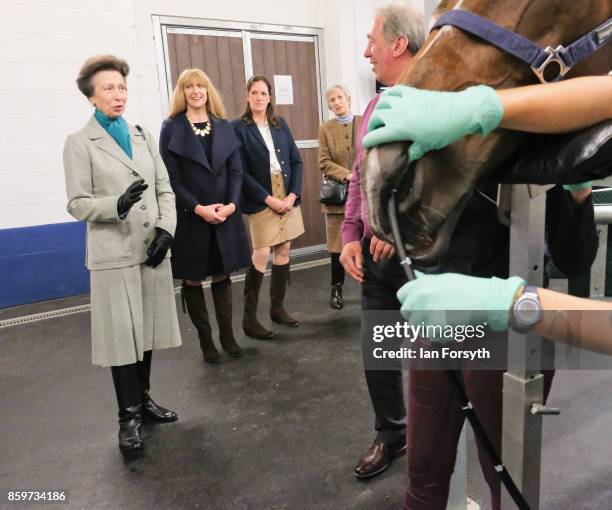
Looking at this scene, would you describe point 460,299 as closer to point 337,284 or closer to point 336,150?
point 336,150

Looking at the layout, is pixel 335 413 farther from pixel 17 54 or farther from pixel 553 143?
pixel 17 54

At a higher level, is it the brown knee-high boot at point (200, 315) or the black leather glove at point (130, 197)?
the black leather glove at point (130, 197)

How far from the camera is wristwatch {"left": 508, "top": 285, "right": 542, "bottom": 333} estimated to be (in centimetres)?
61

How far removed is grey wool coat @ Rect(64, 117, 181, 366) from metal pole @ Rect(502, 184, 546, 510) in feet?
5.03

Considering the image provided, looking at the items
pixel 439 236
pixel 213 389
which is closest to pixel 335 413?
pixel 213 389

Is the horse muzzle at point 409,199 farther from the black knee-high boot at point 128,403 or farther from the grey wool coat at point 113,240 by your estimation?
the black knee-high boot at point 128,403

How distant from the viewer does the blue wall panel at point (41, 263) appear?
13.1ft

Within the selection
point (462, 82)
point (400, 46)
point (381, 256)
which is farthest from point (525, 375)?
point (400, 46)

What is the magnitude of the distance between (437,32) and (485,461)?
0.87m

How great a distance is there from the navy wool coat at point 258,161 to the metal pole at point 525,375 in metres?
2.42

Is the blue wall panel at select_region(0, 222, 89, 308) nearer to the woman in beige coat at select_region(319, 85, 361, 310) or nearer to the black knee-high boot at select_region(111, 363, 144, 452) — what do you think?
the woman in beige coat at select_region(319, 85, 361, 310)

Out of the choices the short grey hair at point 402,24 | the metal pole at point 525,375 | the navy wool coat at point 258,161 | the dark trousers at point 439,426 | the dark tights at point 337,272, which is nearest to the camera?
the metal pole at point 525,375

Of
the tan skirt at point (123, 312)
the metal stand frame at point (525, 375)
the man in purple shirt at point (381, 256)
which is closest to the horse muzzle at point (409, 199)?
the metal stand frame at point (525, 375)

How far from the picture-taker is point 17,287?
405 cm
